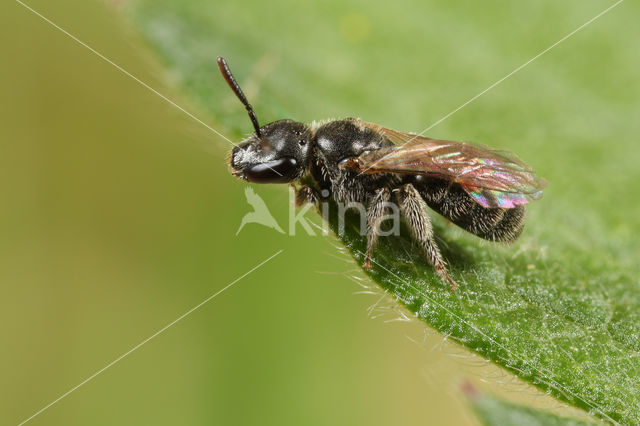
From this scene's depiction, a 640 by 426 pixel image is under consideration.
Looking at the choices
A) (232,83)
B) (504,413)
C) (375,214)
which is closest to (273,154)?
(232,83)

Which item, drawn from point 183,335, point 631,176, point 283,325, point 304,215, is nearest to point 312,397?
point 283,325

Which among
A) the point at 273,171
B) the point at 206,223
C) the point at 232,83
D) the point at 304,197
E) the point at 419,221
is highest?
the point at 232,83

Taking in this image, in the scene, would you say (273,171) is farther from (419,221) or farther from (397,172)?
(419,221)

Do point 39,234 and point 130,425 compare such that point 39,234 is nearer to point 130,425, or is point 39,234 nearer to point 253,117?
point 130,425

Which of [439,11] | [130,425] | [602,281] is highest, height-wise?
[439,11]

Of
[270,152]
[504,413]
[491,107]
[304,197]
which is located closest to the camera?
[504,413]

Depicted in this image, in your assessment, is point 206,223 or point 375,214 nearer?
point 375,214

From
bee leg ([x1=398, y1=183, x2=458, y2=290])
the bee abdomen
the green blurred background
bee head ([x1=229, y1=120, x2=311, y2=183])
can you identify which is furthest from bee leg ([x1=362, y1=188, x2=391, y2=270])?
the green blurred background
